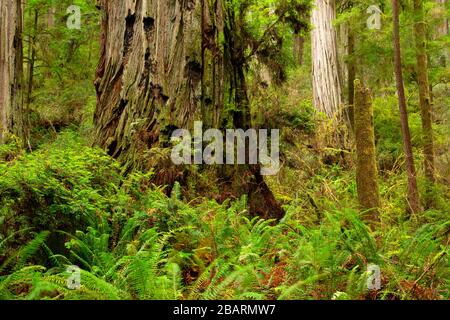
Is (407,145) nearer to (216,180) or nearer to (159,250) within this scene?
(216,180)

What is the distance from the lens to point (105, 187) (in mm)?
6406

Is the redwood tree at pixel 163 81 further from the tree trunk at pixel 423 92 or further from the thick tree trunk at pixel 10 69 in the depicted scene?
the thick tree trunk at pixel 10 69

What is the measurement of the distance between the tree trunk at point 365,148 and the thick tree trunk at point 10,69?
741 cm

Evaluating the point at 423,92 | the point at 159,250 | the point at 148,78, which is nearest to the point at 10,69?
the point at 148,78

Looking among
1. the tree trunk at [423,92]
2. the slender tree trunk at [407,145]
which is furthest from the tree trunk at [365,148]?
the tree trunk at [423,92]

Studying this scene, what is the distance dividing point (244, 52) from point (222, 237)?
A: 171 inches

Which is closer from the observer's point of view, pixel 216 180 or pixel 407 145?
pixel 216 180

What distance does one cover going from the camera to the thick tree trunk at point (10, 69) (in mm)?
10742

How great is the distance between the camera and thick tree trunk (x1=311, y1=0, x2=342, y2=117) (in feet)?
48.5

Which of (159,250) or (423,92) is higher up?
(423,92)

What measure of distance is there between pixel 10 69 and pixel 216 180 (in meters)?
5.82

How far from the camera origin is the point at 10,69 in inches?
428
